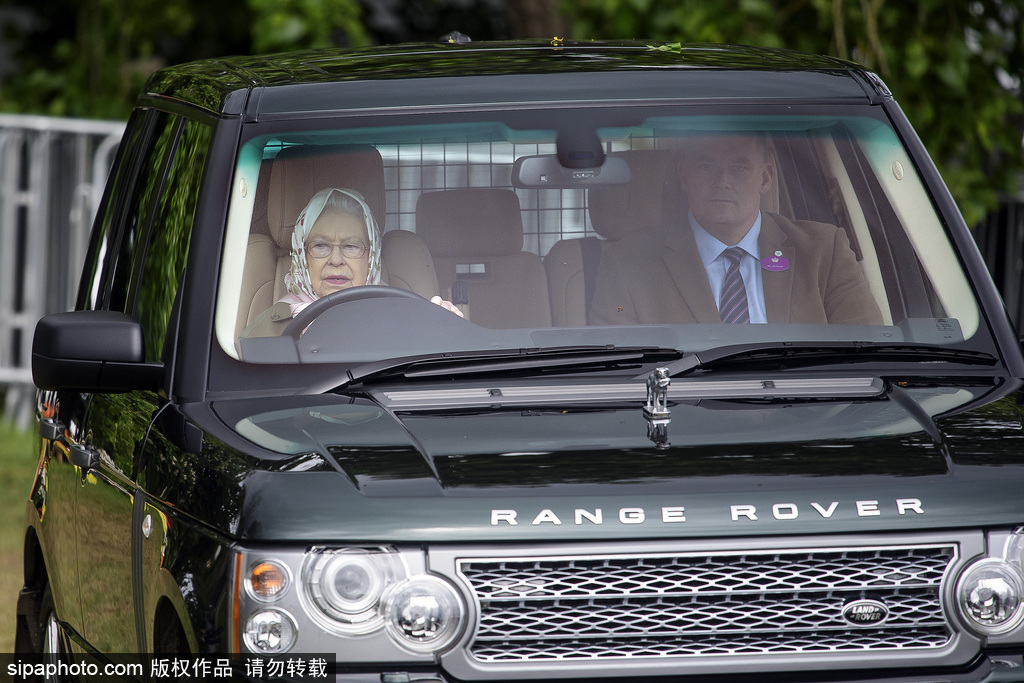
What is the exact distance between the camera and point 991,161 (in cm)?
960

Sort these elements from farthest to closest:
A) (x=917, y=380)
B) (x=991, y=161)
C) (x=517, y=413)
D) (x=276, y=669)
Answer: (x=991, y=161)
(x=917, y=380)
(x=517, y=413)
(x=276, y=669)

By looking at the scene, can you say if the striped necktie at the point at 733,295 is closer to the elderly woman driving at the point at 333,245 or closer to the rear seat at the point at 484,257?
the rear seat at the point at 484,257

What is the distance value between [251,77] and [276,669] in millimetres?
1764

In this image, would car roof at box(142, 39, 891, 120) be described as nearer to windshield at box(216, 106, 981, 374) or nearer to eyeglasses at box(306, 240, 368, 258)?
windshield at box(216, 106, 981, 374)

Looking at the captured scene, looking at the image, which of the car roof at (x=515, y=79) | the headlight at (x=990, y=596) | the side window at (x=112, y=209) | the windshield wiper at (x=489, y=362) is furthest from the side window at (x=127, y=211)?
the headlight at (x=990, y=596)

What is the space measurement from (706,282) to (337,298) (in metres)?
0.90

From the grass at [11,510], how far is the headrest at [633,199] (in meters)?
2.10

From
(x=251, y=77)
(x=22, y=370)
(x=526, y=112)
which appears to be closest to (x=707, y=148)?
(x=526, y=112)

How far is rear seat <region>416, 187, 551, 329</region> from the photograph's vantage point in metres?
3.78

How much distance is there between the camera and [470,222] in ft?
12.9

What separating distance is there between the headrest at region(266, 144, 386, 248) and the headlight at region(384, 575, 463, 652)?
1.30 meters

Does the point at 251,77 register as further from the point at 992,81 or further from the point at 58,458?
the point at 992,81

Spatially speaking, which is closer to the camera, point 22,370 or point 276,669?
point 276,669

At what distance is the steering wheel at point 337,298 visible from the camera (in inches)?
144
